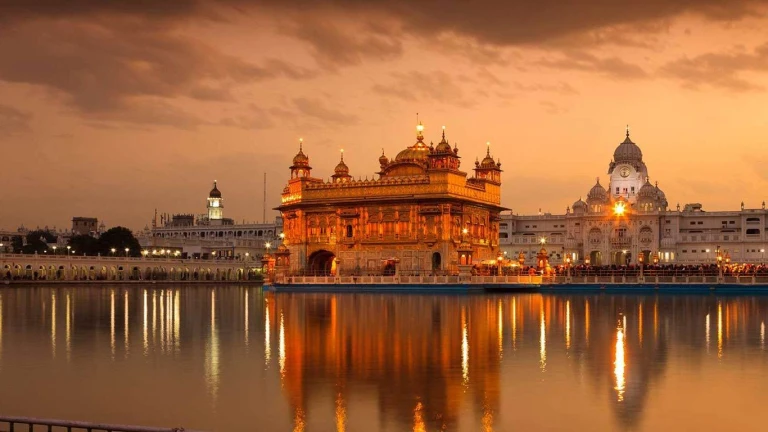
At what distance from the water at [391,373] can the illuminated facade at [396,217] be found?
37322 millimetres

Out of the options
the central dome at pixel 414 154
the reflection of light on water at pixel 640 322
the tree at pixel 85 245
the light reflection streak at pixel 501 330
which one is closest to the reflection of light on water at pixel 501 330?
the light reflection streak at pixel 501 330

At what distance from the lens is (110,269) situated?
103750 mm

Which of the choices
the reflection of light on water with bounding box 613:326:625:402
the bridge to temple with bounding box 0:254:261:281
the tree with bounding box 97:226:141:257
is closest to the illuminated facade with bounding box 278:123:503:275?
the bridge to temple with bounding box 0:254:261:281

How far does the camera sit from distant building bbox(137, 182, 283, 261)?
142 m

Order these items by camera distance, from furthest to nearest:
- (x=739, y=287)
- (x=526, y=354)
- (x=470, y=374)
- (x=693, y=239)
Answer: (x=693, y=239), (x=739, y=287), (x=526, y=354), (x=470, y=374)

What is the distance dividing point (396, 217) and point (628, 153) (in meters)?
72.9

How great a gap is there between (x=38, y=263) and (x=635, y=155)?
8016 cm

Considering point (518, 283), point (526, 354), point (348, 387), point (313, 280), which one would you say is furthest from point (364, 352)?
point (313, 280)

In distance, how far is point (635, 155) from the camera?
13500cm

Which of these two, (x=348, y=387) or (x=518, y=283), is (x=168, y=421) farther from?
(x=518, y=283)

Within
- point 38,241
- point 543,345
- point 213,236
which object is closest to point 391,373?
point 543,345

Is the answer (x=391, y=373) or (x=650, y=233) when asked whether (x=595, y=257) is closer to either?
(x=650, y=233)

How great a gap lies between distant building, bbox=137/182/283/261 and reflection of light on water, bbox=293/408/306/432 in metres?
106

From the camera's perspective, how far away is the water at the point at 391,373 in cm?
1378
